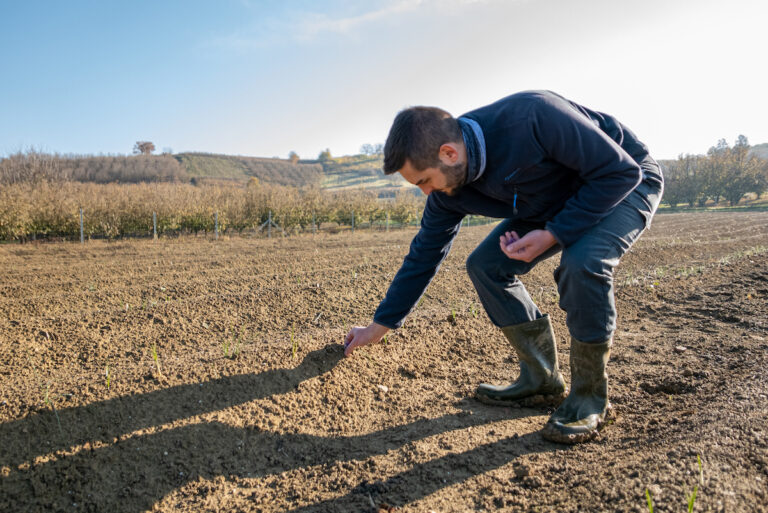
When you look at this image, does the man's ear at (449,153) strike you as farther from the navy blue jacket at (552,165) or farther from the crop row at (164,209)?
the crop row at (164,209)

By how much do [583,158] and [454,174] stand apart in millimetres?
542

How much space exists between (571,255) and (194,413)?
2.02 m

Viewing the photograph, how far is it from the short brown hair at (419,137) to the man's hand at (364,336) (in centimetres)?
112

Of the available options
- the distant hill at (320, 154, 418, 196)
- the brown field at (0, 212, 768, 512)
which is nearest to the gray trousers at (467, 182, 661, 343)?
the brown field at (0, 212, 768, 512)

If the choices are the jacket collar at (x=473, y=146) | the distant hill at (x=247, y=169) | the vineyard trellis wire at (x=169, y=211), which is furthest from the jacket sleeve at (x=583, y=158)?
the distant hill at (x=247, y=169)

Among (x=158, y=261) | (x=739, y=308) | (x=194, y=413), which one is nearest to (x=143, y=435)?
(x=194, y=413)

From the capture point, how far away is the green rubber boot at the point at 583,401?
2029 mm

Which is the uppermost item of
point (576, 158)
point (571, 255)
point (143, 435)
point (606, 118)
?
point (606, 118)

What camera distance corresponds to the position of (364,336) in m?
2.70

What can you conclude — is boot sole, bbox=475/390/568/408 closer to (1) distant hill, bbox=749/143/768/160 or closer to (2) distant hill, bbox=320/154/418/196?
(2) distant hill, bbox=320/154/418/196

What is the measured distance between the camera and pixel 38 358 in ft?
10.4

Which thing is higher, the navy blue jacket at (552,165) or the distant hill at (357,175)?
the distant hill at (357,175)

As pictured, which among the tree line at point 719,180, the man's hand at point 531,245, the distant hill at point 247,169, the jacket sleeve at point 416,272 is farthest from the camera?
the distant hill at point 247,169

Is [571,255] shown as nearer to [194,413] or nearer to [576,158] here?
[576,158]
